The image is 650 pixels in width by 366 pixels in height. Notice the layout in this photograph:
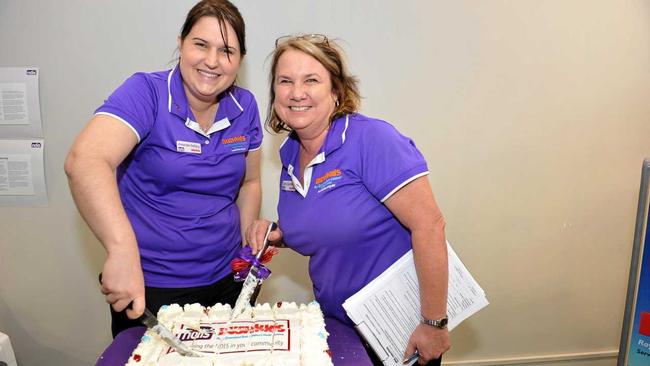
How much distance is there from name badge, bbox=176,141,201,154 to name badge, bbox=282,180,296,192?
0.27 metres

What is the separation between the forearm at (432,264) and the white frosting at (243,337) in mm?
289

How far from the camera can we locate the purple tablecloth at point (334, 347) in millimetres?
1104

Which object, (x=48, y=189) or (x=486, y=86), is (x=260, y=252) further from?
(x=486, y=86)

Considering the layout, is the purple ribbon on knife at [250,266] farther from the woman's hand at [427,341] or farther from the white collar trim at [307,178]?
the woman's hand at [427,341]

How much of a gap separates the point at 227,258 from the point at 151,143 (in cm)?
46

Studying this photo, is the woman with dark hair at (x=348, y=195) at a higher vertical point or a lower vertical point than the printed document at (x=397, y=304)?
higher

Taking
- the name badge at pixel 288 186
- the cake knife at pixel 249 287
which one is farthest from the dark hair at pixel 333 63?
the cake knife at pixel 249 287

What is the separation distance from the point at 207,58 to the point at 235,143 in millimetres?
276

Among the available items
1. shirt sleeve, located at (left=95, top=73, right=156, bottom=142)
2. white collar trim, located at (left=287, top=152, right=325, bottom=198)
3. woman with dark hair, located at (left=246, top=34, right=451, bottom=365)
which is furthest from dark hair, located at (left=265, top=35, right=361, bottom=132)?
shirt sleeve, located at (left=95, top=73, right=156, bottom=142)

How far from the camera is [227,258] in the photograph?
1552mm

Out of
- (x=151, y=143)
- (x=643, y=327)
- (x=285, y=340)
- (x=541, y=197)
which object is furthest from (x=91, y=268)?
(x=643, y=327)

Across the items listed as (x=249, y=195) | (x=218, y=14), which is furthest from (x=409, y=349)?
(x=218, y=14)

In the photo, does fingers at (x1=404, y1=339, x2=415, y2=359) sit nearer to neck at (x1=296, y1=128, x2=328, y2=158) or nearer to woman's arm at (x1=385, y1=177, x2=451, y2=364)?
woman's arm at (x1=385, y1=177, x2=451, y2=364)

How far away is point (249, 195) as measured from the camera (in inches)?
66.7
